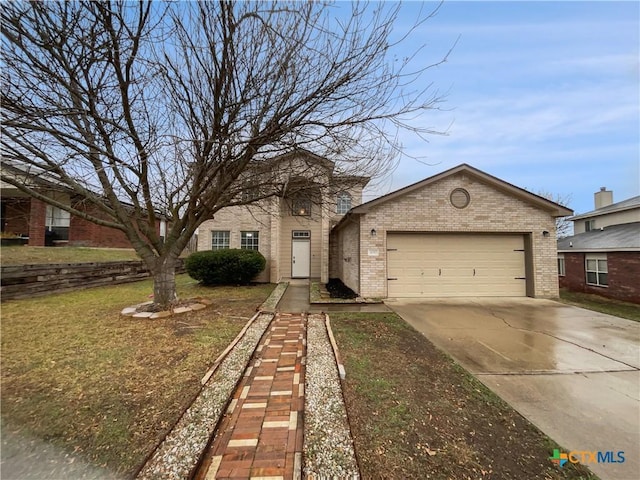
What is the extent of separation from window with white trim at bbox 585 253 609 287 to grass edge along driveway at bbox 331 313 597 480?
12.4 metres

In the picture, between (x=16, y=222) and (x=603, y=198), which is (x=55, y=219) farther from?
(x=603, y=198)

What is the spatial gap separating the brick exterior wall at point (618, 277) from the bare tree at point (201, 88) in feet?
37.5

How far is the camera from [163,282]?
6.72 metres

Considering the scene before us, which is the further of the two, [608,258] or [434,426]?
[608,258]

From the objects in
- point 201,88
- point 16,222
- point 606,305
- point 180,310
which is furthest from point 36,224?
point 606,305

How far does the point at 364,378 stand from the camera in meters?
3.46

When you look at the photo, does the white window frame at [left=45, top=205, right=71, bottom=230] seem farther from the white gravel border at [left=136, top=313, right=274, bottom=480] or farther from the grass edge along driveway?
the grass edge along driveway

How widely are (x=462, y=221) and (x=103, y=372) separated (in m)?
9.78

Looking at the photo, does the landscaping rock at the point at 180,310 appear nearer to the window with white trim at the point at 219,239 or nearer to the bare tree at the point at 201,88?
the bare tree at the point at 201,88

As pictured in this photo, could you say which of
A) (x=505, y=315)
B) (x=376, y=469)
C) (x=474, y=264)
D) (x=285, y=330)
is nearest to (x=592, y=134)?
(x=474, y=264)

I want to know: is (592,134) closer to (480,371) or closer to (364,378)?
(480,371)

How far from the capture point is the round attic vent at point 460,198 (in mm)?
9359

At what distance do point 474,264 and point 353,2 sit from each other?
8.41 metres

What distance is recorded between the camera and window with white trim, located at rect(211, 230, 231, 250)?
531 inches
